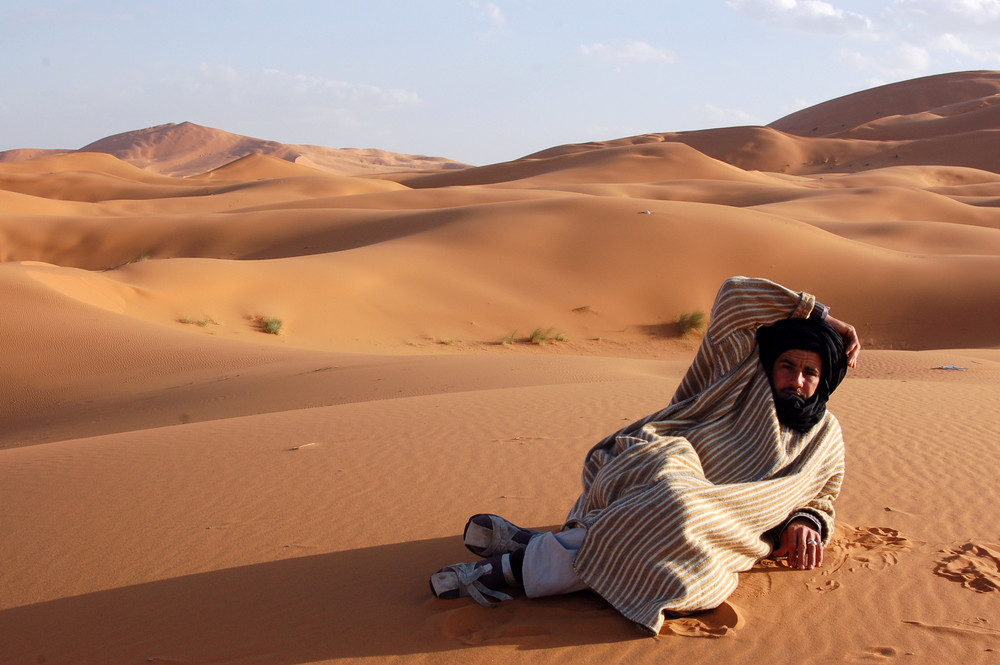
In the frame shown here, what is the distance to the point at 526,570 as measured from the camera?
3256mm

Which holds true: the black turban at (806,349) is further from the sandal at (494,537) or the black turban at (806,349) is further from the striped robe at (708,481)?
the sandal at (494,537)

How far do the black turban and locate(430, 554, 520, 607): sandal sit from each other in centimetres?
120

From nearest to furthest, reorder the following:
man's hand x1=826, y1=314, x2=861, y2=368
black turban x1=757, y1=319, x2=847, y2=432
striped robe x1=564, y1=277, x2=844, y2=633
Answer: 1. striped robe x1=564, y1=277, x2=844, y2=633
2. black turban x1=757, y1=319, x2=847, y2=432
3. man's hand x1=826, y1=314, x2=861, y2=368

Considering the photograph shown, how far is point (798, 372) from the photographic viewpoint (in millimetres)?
3350

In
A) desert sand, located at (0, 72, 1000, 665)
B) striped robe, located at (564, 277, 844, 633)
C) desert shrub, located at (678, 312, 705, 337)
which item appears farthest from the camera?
desert shrub, located at (678, 312, 705, 337)

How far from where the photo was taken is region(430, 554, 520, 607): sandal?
3286 millimetres

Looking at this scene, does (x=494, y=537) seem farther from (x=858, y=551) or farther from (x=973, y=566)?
(x=973, y=566)

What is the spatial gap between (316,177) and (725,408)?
50.1 metres

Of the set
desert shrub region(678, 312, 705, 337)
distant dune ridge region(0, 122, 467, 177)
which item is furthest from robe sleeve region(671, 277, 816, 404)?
distant dune ridge region(0, 122, 467, 177)

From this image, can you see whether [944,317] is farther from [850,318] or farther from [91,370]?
[91,370]

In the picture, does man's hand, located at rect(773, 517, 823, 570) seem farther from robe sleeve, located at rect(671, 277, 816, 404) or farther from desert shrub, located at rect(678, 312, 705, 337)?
desert shrub, located at rect(678, 312, 705, 337)

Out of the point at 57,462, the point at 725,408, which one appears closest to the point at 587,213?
the point at 57,462

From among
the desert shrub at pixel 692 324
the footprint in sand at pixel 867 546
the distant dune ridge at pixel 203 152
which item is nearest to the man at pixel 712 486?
the footprint in sand at pixel 867 546

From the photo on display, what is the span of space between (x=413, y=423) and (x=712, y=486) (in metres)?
3.94
